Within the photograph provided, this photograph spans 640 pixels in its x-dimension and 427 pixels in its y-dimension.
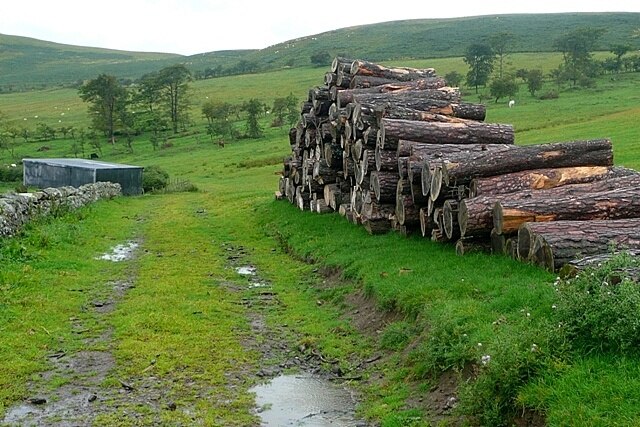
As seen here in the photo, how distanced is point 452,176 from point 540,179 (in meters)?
1.58

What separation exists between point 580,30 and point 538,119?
49348 mm

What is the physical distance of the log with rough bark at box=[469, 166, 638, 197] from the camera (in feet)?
39.5

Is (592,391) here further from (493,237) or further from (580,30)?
(580,30)

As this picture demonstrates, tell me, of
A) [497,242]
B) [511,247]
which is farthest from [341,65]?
[511,247]

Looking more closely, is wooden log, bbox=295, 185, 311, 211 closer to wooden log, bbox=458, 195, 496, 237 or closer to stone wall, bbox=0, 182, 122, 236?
stone wall, bbox=0, 182, 122, 236

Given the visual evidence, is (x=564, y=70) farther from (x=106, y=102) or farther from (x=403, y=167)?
(x=403, y=167)

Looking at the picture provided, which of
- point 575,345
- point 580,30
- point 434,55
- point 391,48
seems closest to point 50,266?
point 575,345

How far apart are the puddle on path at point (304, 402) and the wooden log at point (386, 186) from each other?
700 cm

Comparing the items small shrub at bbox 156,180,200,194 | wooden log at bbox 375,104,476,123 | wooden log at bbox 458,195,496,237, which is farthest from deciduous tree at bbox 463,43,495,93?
wooden log at bbox 458,195,496,237

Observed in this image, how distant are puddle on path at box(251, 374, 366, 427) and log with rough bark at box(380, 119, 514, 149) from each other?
754cm

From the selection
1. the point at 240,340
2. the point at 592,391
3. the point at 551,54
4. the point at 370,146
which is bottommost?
the point at 240,340

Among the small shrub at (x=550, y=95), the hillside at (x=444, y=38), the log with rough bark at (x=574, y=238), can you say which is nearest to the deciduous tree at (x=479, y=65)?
the small shrub at (x=550, y=95)

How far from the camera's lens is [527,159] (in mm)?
12922

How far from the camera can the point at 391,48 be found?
162 m
